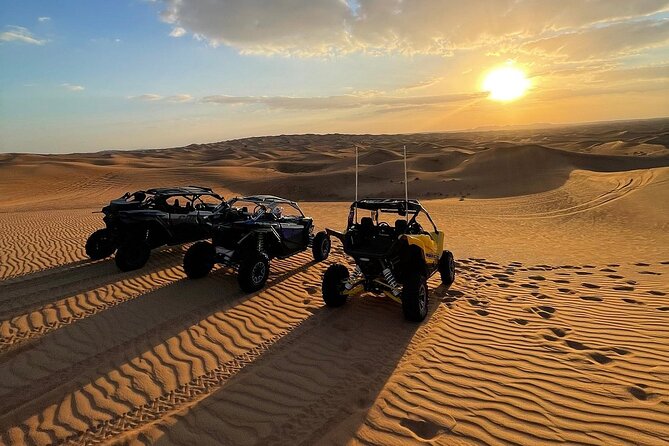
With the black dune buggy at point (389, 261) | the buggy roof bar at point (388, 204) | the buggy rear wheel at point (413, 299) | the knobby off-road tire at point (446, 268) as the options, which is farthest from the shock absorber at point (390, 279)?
the knobby off-road tire at point (446, 268)

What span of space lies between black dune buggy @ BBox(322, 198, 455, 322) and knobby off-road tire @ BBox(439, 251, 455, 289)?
47 cm

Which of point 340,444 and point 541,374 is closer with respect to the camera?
point 340,444

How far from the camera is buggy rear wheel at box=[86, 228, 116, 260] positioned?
10024mm

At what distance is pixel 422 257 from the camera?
6.62 metres

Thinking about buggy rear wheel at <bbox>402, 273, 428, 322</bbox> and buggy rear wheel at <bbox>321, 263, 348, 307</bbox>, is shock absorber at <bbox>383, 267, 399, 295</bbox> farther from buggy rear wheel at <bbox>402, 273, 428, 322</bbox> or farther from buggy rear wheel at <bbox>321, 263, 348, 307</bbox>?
buggy rear wheel at <bbox>321, 263, 348, 307</bbox>

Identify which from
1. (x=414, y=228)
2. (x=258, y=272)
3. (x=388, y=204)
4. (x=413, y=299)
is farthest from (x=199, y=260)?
(x=413, y=299)

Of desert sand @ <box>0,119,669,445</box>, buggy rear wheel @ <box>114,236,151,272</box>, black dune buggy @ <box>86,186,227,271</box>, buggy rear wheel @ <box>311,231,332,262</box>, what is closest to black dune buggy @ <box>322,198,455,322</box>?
desert sand @ <box>0,119,669,445</box>

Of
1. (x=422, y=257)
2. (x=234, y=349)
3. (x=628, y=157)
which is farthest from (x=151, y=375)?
(x=628, y=157)

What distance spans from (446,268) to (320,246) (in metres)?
3.24

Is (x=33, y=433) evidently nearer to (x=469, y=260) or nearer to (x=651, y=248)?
(x=469, y=260)

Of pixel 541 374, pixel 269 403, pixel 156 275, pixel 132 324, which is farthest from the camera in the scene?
pixel 156 275

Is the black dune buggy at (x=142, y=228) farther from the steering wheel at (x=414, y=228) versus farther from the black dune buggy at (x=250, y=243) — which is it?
the steering wheel at (x=414, y=228)

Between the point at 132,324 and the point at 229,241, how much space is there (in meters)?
2.46

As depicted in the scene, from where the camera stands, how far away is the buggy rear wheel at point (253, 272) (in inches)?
300
